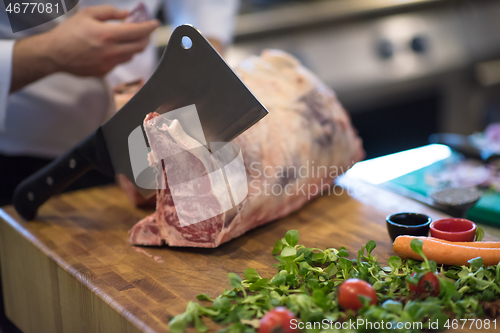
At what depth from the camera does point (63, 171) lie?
1.19 meters

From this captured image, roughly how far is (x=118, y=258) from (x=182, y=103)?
392 mm

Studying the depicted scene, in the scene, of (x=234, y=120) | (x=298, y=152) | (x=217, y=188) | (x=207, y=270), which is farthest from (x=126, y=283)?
(x=298, y=152)

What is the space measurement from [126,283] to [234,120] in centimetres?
41

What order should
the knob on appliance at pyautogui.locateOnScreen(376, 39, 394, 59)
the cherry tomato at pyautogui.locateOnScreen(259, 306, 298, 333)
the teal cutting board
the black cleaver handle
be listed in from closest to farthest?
the cherry tomato at pyautogui.locateOnScreen(259, 306, 298, 333) < the black cleaver handle < the teal cutting board < the knob on appliance at pyautogui.locateOnScreen(376, 39, 394, 59)

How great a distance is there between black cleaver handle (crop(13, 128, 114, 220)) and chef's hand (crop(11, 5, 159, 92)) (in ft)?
0.81

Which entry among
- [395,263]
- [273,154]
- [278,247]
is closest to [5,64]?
[273,154]

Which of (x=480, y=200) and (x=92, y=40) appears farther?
(x=480, y=200)

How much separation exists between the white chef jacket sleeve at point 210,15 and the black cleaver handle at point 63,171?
782 millimetres

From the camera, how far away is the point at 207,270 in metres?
1.03

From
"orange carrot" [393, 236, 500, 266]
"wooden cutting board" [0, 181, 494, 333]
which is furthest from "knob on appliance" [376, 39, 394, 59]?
"orange carrot" [393, 236, 500, 266]

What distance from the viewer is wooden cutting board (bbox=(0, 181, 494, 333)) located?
92 centimetres

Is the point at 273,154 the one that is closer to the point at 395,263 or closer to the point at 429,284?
the point at 395,263

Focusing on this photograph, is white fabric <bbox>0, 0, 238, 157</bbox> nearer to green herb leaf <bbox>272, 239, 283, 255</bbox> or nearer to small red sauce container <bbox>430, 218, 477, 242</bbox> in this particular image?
green herb leaf <bbox>272, 239, 283, 255</bbox>

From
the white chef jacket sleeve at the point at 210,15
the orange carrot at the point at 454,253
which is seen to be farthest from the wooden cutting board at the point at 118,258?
the white chef jacket sleeve at the point at 210,15
